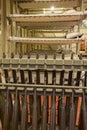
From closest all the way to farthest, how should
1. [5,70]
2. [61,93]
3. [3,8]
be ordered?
[61,93], [5,70], [3,8]

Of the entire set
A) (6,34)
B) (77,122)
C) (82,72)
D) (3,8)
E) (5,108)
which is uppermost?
(3,8)

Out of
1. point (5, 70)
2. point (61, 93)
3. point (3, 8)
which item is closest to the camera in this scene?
point (61, 93)

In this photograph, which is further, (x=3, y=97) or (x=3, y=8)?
(x=3, y=8)

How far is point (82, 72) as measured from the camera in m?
1.70

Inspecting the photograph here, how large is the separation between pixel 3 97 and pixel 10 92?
14 cm

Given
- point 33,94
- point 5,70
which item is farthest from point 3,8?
point 33,94

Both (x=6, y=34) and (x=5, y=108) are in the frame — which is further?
(x=6, y=34)

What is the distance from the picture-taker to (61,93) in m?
1.55

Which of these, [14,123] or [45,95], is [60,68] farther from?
[14,123]

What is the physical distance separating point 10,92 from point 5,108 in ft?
0.41

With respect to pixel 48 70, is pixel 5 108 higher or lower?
lower

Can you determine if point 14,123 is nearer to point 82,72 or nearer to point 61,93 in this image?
point 61,93

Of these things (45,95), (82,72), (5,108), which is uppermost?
(82,72)

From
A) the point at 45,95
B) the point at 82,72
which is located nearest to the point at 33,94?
the point at 45,95
